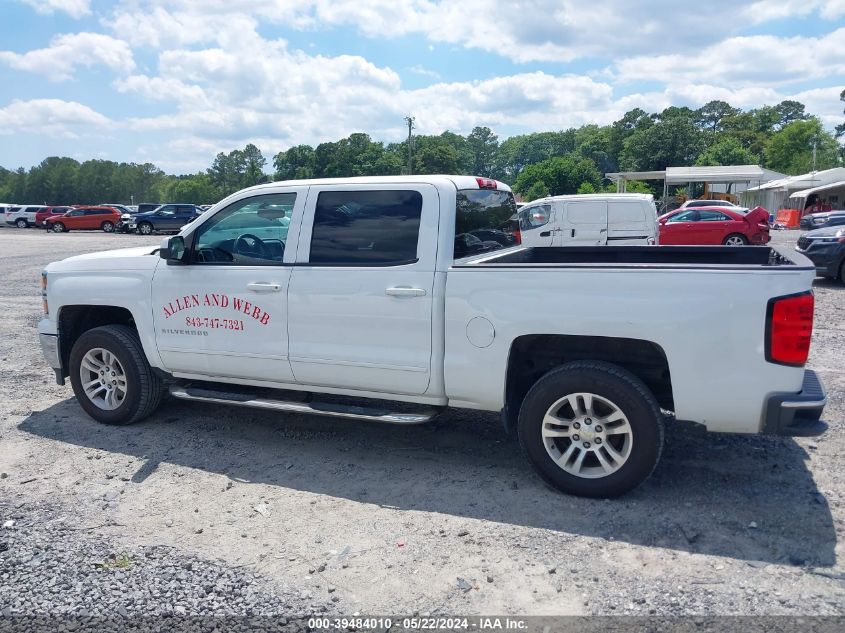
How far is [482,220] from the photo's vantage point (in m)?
5.09

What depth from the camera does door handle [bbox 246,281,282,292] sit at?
4945 millimetres

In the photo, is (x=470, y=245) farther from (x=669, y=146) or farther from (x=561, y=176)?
(x=669, y=146)

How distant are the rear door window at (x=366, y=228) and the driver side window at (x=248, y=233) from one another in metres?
0.31

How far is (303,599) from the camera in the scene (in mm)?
3312

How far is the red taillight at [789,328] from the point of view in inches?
145

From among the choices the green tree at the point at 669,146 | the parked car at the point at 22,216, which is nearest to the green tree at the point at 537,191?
the green tree at the point at 669,146

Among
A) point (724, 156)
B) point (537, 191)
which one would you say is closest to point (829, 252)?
point (537, 191)

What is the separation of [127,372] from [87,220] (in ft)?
129

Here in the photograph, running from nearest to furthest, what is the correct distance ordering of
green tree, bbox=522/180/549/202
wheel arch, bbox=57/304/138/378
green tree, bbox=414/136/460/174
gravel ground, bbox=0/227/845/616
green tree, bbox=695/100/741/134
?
gravel ground, bbox=0/227/845/616 < wheel arch, bbox=57/304/138/378 < green tree, bbox=522/180/549/202 < green tree, bbox=414/136/460/174 < green tree, bbox=695/100/741/134

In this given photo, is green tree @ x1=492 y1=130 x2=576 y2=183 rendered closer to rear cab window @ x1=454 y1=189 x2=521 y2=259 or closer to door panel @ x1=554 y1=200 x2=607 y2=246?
door panel @ x1=554 y1=200 x2=607 y2=246

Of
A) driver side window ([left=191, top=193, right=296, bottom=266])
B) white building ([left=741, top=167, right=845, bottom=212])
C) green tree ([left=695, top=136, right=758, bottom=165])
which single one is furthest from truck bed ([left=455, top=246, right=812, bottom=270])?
green tree ([left=695, top=136, right=758, bottom=165])

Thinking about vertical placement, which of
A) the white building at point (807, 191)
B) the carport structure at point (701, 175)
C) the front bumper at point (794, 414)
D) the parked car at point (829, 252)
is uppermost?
the carport structure at point (701, 175)

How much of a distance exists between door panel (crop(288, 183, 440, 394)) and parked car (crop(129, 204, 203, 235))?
34048 mm

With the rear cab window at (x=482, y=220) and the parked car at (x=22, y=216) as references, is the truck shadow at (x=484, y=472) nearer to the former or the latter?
the rear cab window at (x=482, y=220)
